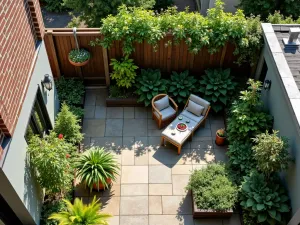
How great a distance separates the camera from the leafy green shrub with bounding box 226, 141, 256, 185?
9367 mm

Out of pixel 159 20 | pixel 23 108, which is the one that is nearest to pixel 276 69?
pixel 159 20

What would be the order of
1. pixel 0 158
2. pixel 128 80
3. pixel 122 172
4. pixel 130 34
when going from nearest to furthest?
1. pixel 0 158
2. pixel 122 172
3. pixel 130 34
4. pixel 128 80

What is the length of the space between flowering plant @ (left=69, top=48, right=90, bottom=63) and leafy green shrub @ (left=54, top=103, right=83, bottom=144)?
194 centimetres

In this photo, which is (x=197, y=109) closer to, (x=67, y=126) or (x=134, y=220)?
(x=134, y=220)

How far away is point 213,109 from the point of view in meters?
11.4

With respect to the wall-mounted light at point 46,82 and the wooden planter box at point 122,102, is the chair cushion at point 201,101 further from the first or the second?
the wall-mounted light at point 46,82

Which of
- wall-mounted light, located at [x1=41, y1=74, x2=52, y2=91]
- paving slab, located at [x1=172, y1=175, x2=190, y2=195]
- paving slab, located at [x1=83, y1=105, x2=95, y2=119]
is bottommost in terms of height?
paving slab, located at [x1=172, y1=175, x2=190, y2=195]

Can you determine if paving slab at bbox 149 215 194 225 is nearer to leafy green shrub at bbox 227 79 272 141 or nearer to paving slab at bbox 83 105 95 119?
leafy green shrub at bbox 227 79 272 141

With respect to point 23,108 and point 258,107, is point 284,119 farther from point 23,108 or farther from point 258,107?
point 23,108

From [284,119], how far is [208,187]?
2.66 metres

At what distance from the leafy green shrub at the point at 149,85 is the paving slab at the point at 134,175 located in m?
2.28

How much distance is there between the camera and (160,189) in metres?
9.64

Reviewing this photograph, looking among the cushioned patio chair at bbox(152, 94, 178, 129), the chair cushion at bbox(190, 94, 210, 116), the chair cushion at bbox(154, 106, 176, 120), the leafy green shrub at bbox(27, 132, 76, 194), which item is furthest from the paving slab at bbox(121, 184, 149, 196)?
the chair cushion at bbox(190, 94, 210, 116)

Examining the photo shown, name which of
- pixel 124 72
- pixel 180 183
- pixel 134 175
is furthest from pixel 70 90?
pixel 180 183
